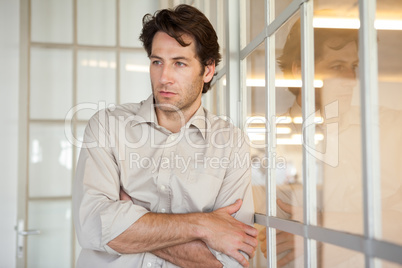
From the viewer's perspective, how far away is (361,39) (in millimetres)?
739

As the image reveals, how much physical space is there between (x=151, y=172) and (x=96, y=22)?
6.48 ft

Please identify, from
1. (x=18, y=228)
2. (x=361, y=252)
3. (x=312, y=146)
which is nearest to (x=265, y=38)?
(x=312, y=146)

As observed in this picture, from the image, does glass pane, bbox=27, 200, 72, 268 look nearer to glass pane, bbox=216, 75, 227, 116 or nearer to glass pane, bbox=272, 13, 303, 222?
glass pane, bbox=216, 75, 227, 116

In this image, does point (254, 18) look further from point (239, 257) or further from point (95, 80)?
point (95, 80)

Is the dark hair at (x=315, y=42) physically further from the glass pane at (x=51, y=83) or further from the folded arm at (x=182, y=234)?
the glass pane at (x=51, y=83)

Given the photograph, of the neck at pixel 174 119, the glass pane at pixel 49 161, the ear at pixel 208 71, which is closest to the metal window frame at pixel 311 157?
the ear at pixel 208 71

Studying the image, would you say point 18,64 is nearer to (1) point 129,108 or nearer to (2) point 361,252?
(1) point 129,108

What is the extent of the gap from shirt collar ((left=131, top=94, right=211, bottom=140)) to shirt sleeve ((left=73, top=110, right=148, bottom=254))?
0.12 m

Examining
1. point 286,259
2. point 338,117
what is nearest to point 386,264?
point 338,117

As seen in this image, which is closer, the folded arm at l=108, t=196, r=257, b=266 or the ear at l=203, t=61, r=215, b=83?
the folded arm at l=108, t=196, r=257, b=266

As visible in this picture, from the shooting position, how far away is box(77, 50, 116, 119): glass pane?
2.96 m

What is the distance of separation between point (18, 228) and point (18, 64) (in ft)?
3.60

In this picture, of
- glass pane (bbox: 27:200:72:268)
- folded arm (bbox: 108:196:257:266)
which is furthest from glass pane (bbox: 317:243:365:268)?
glass pane (bbox: 27:200:72:268)

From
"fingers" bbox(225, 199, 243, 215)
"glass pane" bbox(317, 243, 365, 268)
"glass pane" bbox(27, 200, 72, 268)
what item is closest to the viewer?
"glass pane" bbox(317, 243, 365, 268)
